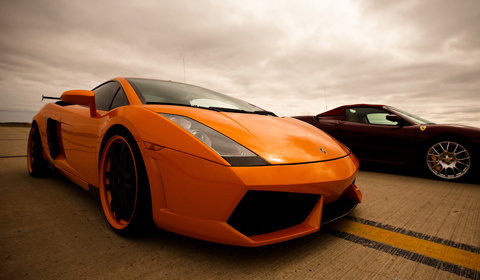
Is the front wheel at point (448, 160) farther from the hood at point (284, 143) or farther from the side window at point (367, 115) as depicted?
the hood at point (284, 143)

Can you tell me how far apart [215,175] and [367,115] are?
12.5 ft

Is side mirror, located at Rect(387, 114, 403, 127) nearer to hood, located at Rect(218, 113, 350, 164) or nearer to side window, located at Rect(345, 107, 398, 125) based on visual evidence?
side window, located at Rect(345, 107, 398, 125)

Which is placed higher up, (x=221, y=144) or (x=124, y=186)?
(x=221, y=144)

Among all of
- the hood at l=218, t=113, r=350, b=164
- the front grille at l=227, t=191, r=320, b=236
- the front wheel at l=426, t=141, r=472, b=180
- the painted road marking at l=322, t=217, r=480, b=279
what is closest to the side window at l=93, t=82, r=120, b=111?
the hood at l=218, t=113, r=350, b=164

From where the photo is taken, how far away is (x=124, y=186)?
1.41 m

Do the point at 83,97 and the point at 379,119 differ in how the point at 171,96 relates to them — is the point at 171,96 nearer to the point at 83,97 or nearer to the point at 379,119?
the point at 83,97

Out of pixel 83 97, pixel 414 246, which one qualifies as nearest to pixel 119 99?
pixel 83 97

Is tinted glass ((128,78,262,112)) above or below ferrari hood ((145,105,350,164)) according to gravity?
above

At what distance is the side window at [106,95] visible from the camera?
1937 mm

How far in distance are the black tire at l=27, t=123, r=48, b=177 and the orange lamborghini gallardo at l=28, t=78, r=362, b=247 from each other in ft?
→ 5.21

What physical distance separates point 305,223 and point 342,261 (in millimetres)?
252

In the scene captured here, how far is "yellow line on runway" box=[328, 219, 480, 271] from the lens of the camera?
121 cm

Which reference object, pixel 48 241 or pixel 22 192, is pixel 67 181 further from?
pixel 48 241

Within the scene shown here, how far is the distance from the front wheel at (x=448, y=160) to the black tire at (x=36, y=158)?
16.0 feet
